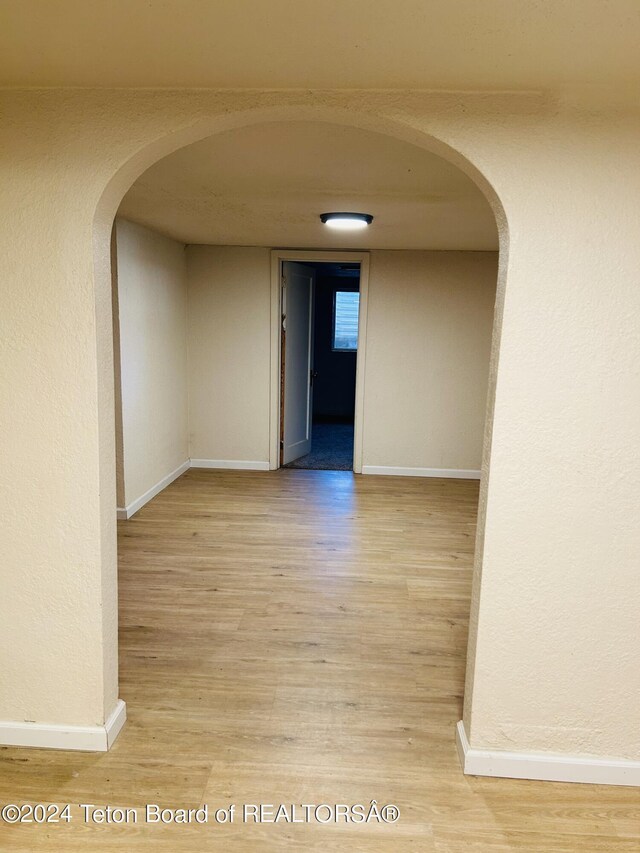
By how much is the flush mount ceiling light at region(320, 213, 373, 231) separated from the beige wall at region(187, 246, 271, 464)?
1735 millimetres

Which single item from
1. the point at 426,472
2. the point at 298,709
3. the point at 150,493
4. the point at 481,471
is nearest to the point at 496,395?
the point at 481,471

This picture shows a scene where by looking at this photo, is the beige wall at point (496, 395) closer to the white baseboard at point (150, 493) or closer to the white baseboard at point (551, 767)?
the white baseboard at point (551, 767)

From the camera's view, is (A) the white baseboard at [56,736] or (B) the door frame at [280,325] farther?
(B) the door frame at [280,325]

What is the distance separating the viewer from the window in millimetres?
8828

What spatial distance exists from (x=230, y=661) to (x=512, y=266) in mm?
2081

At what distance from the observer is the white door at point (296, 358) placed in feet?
19.1

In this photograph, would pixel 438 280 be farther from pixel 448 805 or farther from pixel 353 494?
pixel 448 805

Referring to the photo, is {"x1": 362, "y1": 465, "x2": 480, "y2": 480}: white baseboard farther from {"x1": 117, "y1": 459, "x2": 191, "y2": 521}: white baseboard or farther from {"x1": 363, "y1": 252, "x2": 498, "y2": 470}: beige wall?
{"x1": 117, "y1": 459, "x2": 191, "y2": 521}: white baseboard

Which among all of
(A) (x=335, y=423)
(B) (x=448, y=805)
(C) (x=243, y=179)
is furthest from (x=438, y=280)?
(B) (x=448, y=805)

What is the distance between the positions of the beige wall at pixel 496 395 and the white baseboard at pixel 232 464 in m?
3.85

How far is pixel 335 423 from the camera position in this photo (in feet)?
29.3

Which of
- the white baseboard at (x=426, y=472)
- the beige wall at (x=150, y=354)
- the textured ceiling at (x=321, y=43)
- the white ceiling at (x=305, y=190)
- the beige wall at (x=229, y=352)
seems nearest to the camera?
the textured ceiling at (x=321, y=43)

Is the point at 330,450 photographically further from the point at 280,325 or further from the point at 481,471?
the point at 481,471

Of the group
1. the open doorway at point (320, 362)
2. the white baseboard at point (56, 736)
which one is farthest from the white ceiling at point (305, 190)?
the white baseboard at point (56, 736)
